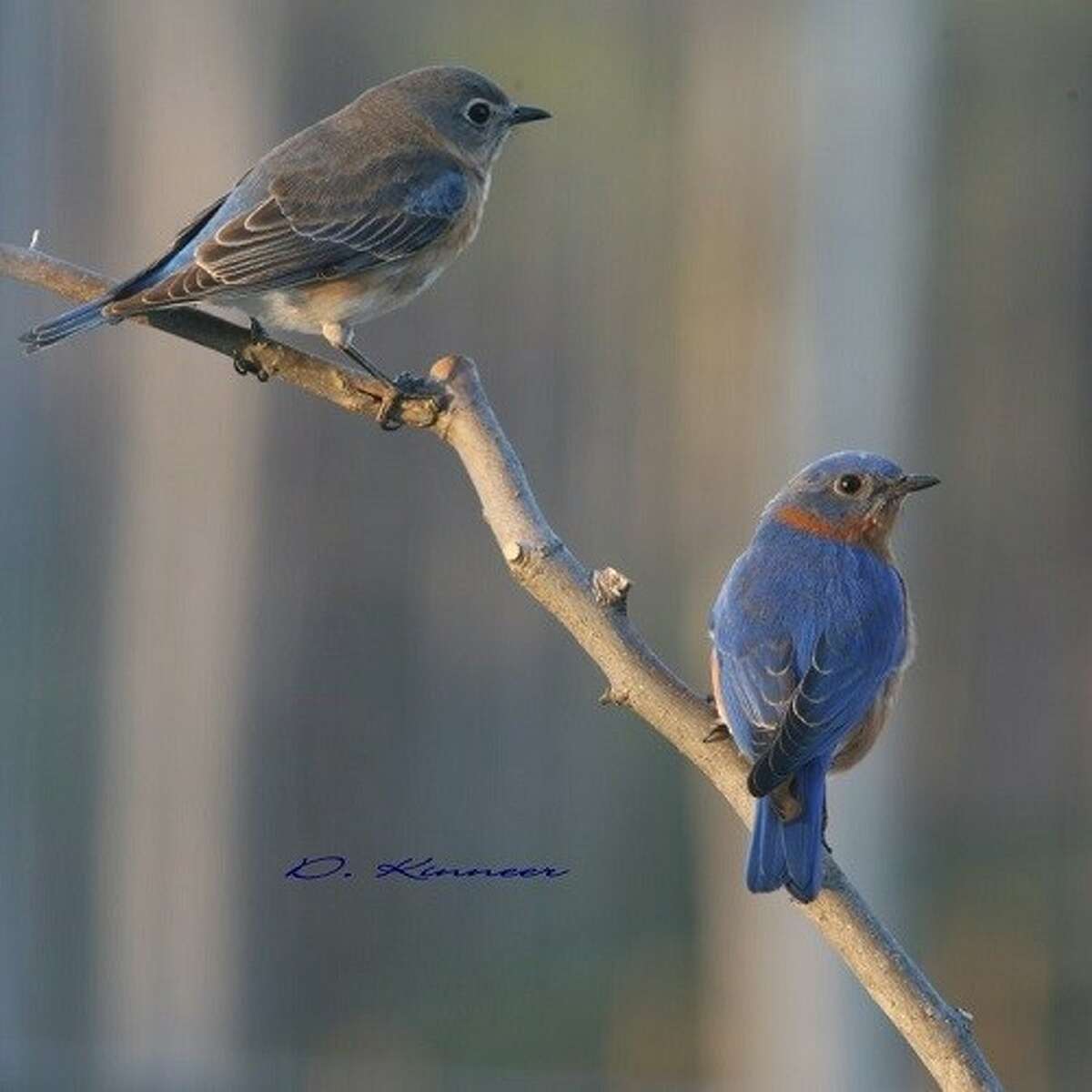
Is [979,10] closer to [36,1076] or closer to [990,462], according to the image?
[990,462]

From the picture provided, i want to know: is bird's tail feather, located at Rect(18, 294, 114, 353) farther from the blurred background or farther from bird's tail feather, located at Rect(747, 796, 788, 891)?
the blurred background

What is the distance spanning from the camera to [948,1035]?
1972 millimetres

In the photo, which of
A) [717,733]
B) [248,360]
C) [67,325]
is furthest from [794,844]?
[67,325]

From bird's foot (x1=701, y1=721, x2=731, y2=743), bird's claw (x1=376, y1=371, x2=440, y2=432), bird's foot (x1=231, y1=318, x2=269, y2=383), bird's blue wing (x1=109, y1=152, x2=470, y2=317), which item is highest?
bird's blue wing (x1=109, y1=152, x2=470, y2=317)

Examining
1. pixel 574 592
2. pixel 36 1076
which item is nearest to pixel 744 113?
pixel 36 1076

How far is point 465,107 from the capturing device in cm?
409

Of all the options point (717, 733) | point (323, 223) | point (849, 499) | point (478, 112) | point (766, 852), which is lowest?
point (766, 852)

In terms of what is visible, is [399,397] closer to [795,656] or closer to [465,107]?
[795,656]

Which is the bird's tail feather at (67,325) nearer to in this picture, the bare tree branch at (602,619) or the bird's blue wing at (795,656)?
the bare tree branch at (602,619)

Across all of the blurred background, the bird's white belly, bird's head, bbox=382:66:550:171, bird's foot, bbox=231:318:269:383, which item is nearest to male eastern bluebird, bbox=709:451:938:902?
bird's foot, bbox=231:318:269:383

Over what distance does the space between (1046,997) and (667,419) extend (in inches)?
Answer: 77.8

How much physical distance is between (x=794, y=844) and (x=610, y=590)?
343 millimetres

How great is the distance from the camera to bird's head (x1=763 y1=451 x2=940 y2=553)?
3254 millimetres

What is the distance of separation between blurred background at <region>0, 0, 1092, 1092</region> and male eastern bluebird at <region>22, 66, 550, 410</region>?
7.43 feet
